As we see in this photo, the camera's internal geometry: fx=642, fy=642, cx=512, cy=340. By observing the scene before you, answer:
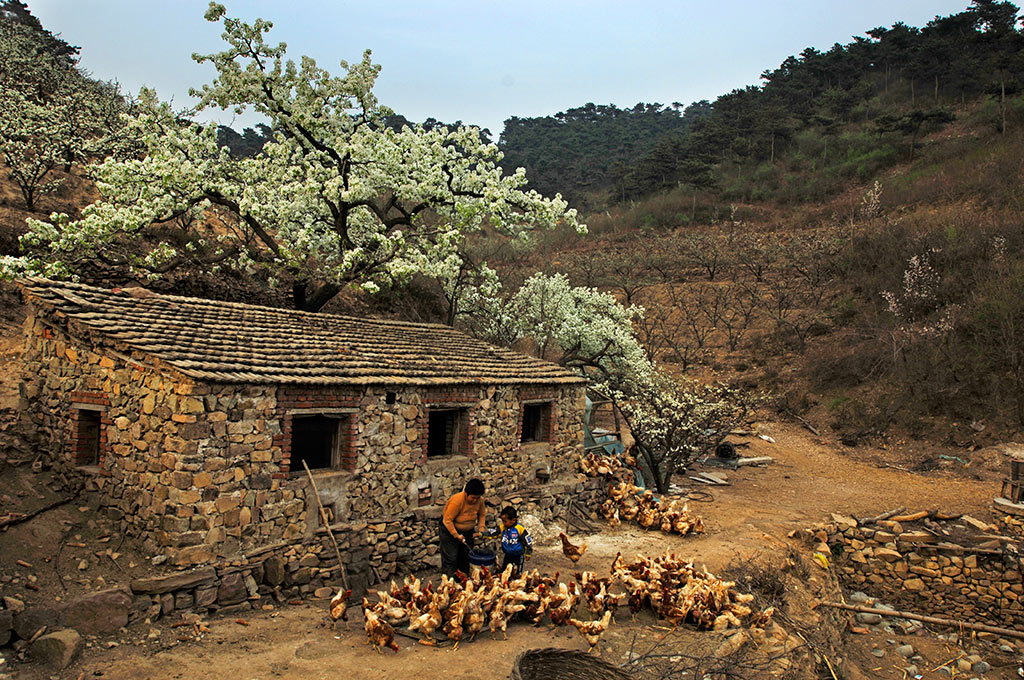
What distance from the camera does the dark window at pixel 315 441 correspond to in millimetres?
8906

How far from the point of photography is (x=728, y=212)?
4125 cm

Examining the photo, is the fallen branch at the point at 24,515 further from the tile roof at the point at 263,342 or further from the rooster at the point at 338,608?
the rooster at the point at 338,608

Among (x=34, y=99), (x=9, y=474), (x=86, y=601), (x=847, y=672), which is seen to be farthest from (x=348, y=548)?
(x=34, y=99)

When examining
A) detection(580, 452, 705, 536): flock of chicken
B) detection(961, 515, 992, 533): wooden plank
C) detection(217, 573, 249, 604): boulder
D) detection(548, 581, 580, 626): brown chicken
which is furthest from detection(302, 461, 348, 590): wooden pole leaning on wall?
detection(961, 515, 992, 533): wooden plank

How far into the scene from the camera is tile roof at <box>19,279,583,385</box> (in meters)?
7.52

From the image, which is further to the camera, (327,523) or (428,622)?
(327,523)

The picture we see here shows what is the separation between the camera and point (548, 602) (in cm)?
763

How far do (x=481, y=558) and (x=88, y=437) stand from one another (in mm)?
5265

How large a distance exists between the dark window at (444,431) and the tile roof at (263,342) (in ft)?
2.66

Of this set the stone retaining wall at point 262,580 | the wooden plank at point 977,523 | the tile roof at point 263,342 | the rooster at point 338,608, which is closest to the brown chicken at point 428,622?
the rooster at point 338,608

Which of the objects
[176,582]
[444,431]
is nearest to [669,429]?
[444,431]

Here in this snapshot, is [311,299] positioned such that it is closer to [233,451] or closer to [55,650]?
[233,451]

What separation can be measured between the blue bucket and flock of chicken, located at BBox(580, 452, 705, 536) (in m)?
4.93

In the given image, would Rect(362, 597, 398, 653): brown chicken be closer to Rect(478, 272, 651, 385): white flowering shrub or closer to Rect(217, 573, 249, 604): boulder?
Rect(217, 573, 249, 604): boulder
